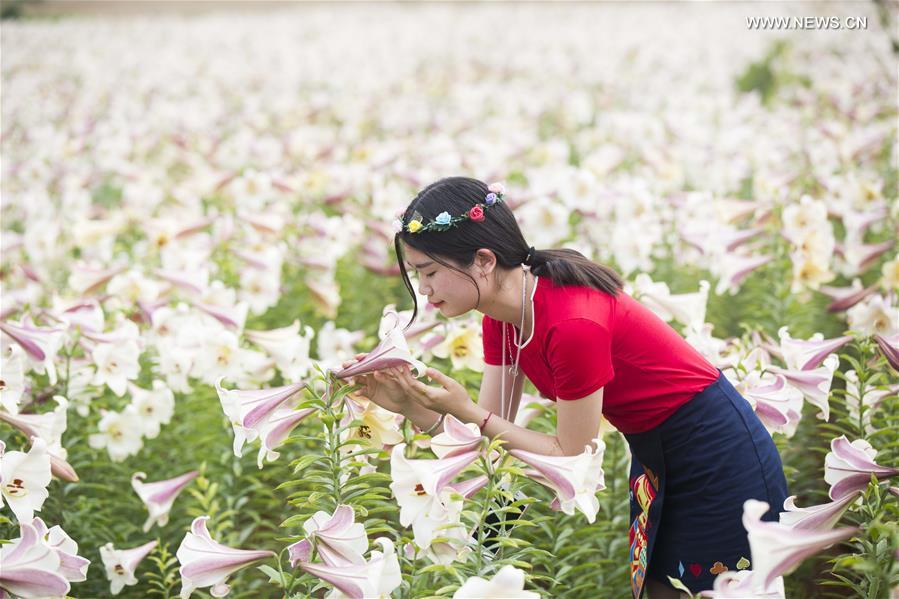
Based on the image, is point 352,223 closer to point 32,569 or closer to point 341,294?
point 341,294

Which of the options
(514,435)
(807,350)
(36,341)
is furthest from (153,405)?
Result: (807,350)

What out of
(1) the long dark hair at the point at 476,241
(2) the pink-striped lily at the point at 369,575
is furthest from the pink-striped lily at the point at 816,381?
(2) the pink-striped lily at the point at 369,575

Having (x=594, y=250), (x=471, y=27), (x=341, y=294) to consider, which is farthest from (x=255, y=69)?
(x=594, y=250)

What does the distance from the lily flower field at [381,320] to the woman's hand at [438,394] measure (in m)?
0.09

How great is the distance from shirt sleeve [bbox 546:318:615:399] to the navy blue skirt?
12.5 inches

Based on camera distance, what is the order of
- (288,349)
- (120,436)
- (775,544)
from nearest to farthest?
(775,544) < (288,349) < (120,436)

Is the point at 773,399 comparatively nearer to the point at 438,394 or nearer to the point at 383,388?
the point at 438,394

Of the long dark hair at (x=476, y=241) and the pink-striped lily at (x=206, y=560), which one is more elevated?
the long dark hair at (x=476, y=241)

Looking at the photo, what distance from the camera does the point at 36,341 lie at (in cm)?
257

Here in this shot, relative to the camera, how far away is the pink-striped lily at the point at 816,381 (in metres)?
2.25

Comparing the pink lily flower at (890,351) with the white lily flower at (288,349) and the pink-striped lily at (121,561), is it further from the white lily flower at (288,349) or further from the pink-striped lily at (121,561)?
the pink-striped lily at (121,561)

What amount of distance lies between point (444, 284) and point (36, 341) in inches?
55.4

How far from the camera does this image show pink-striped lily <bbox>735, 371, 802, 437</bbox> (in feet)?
7.30

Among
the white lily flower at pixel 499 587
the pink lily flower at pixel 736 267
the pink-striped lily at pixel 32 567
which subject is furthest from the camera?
the pink lily flower at pixel 736 267
